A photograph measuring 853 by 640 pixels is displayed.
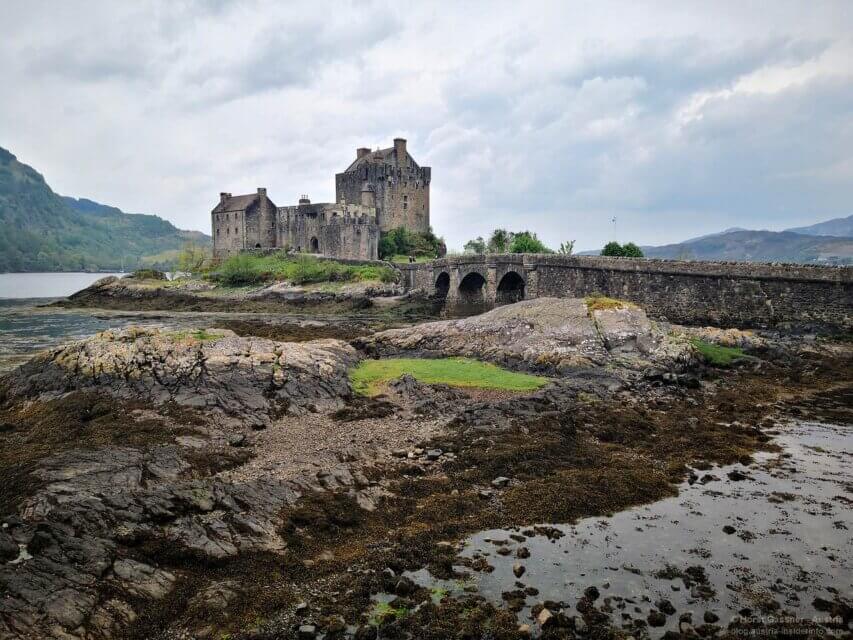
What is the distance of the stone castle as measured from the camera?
7275 centimetres

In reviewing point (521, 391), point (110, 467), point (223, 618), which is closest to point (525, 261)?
point (521, 391)

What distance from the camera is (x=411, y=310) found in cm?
5375

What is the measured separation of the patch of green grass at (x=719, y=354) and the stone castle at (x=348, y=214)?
48741mm

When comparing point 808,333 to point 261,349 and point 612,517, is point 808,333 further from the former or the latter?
point 261,349

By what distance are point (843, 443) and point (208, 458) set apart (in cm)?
1683

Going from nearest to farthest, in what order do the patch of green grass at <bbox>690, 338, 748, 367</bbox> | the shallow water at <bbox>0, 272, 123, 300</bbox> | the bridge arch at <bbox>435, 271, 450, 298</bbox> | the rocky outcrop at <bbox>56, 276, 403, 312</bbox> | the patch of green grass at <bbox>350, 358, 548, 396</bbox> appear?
the patch of green grass at <bbox>350, 358, 548, 396</bbox>
the patch of green grass at <bbox>690, 338, 748, 367</bbox>
the bridge arch at <bbox>435, 271, 450, 298</bbox>
the rocky outcrop at <bbox>56, 276, 403, 312</bbox>
the shallow water at <bbox>0, 272, 123, 300</bbox>

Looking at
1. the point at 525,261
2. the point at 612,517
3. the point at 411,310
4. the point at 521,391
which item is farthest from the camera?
the point at 411,310

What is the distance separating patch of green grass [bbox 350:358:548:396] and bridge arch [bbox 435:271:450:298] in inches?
1251

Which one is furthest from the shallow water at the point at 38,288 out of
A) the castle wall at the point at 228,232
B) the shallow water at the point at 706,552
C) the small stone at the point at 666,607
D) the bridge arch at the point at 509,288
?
the small stone at the point at 666,607

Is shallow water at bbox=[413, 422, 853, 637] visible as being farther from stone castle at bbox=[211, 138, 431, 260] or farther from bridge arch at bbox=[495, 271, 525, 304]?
stone castle at bbox=[211, 138, 431, 260]

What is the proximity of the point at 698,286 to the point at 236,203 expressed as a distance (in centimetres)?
6737

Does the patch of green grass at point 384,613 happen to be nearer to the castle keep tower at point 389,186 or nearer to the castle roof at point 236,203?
the castle keep tower at point 389,186

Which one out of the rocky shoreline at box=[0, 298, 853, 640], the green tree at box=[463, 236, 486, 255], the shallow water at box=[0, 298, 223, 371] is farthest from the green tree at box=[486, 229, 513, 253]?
the rocky shoreline at box=[0, 298, 853, 640]

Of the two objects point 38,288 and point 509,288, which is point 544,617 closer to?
point 509,288
